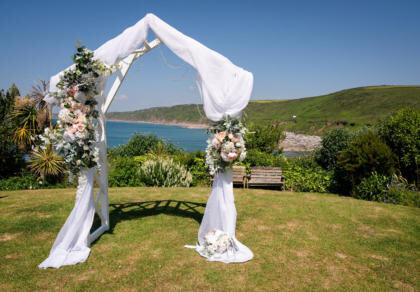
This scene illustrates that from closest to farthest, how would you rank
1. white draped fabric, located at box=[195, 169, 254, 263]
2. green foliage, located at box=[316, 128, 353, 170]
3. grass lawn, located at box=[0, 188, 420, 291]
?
grass lawn, located at box=[0, 188, 420, 291] < white draped fabric, located at box=[195, 169, 254, 263] < green foliage, located at box=[316, 128, 353, 170]

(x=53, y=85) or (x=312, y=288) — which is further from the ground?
(x=53, y=85)

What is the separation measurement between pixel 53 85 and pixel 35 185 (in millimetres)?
7973

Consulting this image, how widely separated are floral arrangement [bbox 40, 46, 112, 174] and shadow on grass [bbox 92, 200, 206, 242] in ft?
6.57

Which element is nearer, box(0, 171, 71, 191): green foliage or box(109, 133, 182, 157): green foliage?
box(0, 171, 71, 191): green foliage

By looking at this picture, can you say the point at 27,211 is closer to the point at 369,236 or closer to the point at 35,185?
the point at 35,185

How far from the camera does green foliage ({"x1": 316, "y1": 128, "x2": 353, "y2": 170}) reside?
12221mm

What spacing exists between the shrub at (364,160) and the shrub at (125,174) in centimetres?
748

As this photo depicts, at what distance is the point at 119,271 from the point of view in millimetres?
3986

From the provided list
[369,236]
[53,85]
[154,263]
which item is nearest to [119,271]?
[154,263]

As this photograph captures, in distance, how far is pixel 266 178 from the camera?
33.9ft

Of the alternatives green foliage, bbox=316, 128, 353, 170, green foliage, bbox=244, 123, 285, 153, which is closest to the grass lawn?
green foliage, bbox=316, 128, 353, 170

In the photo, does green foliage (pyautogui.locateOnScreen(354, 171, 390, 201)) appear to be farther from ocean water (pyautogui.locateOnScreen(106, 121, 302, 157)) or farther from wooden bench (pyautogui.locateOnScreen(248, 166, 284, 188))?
ocean water (pyautogui.locateOnScreen(106, 121, 302, 157))

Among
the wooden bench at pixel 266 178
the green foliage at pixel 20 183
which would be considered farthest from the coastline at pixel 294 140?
the green foliage at pixel 20 183

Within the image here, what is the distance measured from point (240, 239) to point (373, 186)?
5811mm
